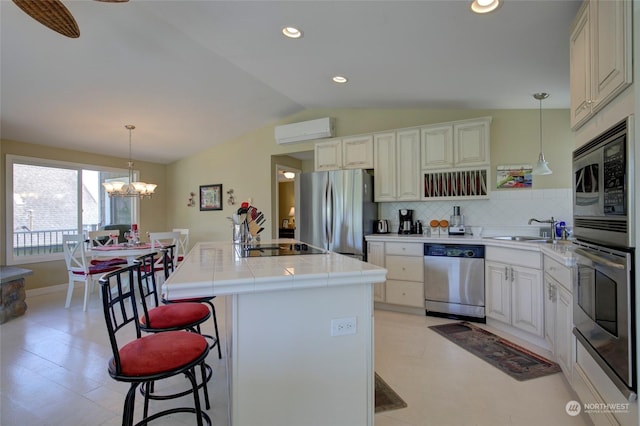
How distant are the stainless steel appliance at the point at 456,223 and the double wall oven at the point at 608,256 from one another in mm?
1901

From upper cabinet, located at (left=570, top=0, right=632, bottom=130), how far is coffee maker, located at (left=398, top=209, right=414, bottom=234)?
2.31m

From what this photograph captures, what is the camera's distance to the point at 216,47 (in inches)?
128

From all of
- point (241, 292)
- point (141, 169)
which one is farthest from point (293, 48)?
point (141, 169)

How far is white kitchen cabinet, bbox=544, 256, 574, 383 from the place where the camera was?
2035 millimetres

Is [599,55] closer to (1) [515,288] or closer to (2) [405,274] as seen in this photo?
(1) [515,288]

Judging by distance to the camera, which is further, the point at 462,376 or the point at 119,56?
the point at 119,56

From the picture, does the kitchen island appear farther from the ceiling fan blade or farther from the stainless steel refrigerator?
the stainless steel refrigerator

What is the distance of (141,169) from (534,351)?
6.74m

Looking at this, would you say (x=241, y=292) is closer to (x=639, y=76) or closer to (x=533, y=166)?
(x=639, y=76)

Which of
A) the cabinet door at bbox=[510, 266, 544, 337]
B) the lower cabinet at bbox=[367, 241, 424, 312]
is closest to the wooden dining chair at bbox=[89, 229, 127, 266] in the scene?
the lower cabinet at bbox=[367, 241, 424, 312]

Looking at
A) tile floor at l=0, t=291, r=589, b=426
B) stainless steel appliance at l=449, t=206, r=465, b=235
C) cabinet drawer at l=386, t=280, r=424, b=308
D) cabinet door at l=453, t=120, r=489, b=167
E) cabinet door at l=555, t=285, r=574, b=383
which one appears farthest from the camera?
stainless steel appliance at l=449, t=206, r=465, b=235

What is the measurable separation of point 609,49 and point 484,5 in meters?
0.77

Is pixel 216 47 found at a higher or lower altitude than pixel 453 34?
higher

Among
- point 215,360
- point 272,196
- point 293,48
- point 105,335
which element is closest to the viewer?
point 215,360
